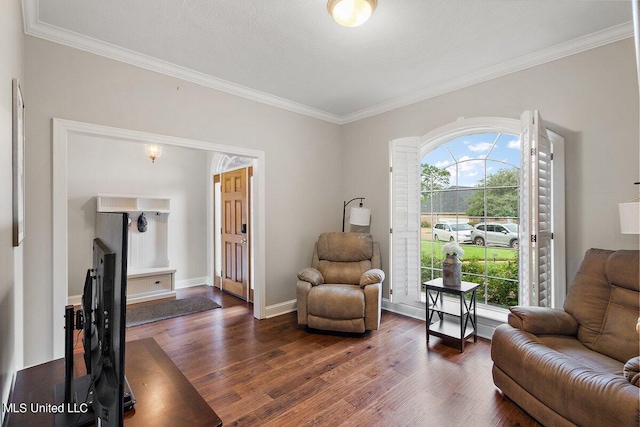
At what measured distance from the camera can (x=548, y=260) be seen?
2.59 m

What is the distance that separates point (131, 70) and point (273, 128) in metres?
1.61

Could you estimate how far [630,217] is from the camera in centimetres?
197

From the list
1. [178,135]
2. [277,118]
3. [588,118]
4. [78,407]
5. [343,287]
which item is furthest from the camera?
[277,118]

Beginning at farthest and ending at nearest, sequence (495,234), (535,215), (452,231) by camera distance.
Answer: (452,231) < (495,234) < (535,215)

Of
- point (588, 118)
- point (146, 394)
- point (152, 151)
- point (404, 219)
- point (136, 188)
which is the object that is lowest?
point (146, 394)

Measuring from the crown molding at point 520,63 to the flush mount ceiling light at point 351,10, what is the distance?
5.72 feet

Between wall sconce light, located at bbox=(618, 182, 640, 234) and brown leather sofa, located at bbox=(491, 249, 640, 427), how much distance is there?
233 mm

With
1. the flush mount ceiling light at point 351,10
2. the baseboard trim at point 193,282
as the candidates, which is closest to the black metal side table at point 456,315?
the flush mount ceiling light at point 351,10

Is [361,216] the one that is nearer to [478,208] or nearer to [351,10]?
[478,208]

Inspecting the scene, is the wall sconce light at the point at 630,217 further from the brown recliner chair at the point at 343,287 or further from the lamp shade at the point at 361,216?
the lamp shade at the point at 361,216

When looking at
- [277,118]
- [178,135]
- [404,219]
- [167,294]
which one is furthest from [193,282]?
[404,219]

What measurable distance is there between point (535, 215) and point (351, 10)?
2.03 metres

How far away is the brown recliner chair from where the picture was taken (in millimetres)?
3182

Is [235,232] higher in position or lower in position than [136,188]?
lower
